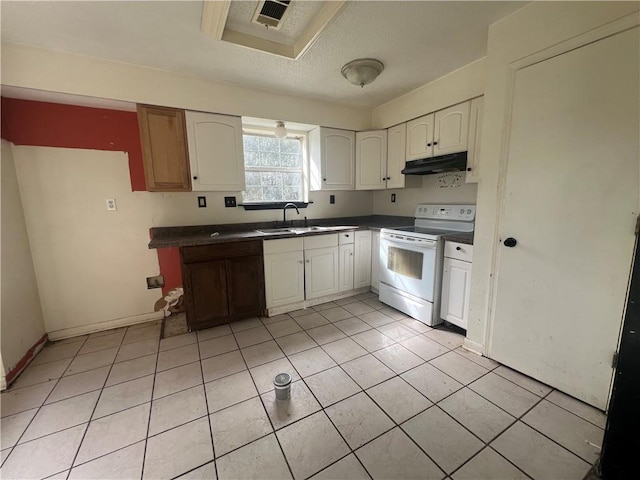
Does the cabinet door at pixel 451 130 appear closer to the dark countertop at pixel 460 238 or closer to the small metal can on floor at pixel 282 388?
the dark countertop at pixel 460 238

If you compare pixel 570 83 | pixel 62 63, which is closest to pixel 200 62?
pixel 62 63

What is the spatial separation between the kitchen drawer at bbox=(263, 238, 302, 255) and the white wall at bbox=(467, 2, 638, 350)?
166 cm

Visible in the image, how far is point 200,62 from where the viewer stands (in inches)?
85.7

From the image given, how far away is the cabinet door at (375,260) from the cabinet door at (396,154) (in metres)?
0.68

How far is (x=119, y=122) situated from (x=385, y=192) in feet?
10.3

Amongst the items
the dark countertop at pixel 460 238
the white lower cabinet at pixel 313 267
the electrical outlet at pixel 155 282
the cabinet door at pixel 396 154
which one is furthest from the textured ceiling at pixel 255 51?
the electrical outlet at pixel 155 282

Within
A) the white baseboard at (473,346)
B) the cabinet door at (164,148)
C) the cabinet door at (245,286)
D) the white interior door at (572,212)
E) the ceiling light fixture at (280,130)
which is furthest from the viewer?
the ceiling light fixture at (280,130)

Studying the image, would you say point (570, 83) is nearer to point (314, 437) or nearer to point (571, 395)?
point (571, 395)

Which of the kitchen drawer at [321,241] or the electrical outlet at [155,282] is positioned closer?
the electrical outlet at [155,282]

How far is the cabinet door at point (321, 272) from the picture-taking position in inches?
115

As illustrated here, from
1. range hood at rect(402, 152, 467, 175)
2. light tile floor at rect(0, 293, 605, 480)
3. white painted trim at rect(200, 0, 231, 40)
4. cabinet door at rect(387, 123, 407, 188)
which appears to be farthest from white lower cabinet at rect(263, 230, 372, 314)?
white painted trim at rect(200, 0, 231, 40)

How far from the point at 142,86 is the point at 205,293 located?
1.92 m

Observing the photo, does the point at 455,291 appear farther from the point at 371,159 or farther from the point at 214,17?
the point at 214,17

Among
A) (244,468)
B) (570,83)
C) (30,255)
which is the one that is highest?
(570,83)
